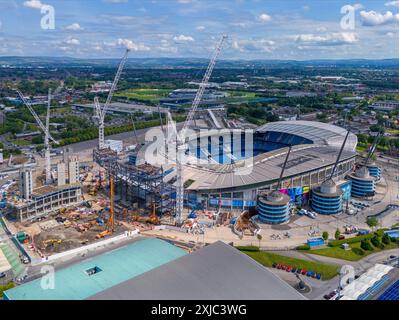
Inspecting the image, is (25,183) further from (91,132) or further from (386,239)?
(91,132)

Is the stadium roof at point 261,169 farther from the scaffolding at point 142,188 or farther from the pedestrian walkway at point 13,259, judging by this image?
the pedestrian walkway at point 13,259

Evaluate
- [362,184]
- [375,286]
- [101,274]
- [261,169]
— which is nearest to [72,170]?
[261,169]

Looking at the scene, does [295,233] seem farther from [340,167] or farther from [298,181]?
[340,167]

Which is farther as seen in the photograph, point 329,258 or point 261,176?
point 261,176

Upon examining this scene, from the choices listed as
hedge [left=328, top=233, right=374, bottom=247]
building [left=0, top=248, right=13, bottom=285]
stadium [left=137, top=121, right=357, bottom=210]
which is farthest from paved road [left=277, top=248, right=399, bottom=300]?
building [left=0, top=248, right=13, bottom=285]

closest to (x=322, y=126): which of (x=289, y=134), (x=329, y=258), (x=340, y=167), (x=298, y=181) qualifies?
(x=289, y=134)

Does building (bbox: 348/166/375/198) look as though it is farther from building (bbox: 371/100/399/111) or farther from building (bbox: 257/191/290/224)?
building (bbox: 371/100/399/111)
